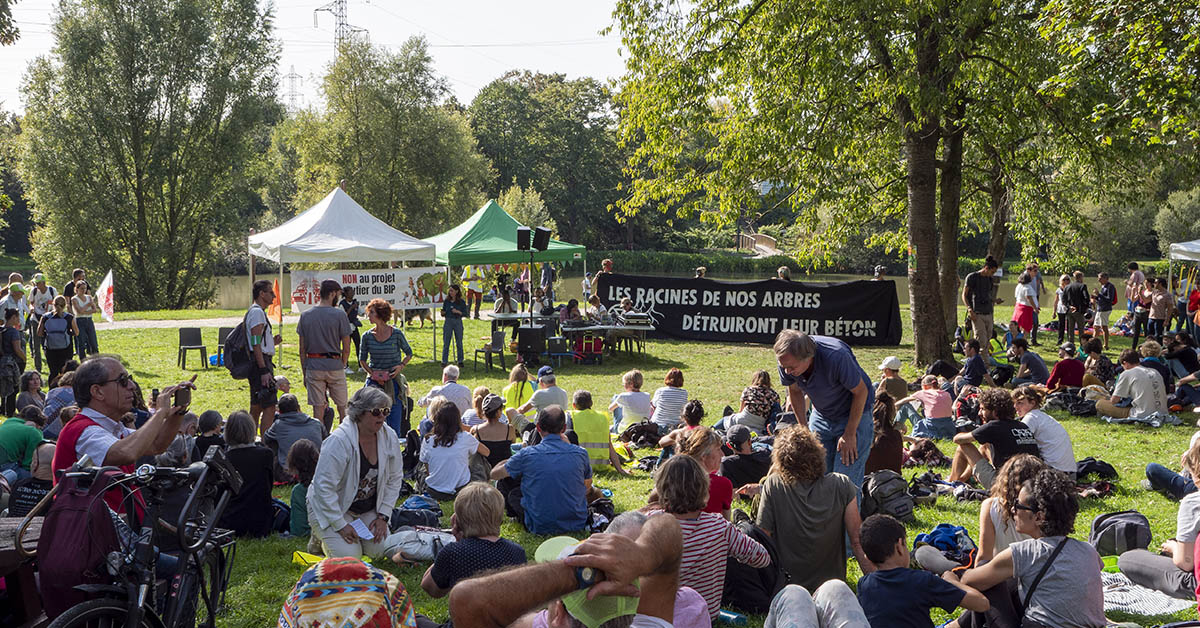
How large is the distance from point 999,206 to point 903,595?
1863 centimetres

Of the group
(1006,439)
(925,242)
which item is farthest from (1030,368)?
(1006,439)

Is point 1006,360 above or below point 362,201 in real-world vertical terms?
below

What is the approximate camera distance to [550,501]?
6473 millimetres

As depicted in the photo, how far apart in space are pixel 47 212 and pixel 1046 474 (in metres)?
32.9

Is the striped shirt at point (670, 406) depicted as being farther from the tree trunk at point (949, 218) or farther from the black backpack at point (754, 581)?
the tree trunk at point (949, 218)

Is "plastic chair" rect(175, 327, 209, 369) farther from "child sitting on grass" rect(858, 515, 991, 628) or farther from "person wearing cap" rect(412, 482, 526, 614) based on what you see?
"child sitting on grass" rect(858, 515, 991, 628)

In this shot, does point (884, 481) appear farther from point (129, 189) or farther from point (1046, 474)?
point (129, 189)

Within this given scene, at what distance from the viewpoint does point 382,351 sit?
9.86 m

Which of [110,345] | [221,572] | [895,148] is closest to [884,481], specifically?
[221,572]

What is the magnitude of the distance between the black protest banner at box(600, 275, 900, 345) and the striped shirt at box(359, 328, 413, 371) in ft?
33.2

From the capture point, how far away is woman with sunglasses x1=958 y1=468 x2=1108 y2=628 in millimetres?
3871

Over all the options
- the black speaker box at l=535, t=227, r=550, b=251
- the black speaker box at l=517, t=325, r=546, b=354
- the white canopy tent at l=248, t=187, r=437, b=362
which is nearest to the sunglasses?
the white canopy tent at l=248, t=187, r=437, b=362

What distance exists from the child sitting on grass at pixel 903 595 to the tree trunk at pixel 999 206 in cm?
1677

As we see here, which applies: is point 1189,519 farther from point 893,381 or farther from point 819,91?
point 819,91
